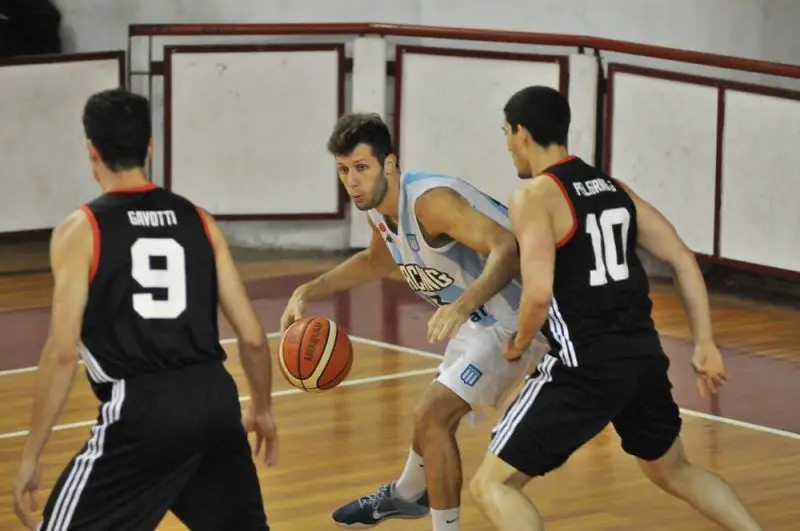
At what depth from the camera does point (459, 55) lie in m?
12.7

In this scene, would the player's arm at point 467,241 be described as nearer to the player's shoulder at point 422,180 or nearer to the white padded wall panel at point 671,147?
the player's shoulder at point 422,180

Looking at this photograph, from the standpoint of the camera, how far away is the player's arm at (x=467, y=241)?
5.76 metres

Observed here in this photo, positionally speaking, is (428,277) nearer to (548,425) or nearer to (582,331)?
(582,331)

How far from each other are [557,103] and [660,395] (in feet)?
3.29

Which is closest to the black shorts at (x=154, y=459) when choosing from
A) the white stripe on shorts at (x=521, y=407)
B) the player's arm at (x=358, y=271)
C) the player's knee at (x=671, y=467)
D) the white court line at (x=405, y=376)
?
the white stripe on shorts at (x=521, y=407)

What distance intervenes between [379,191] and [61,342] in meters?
2.02

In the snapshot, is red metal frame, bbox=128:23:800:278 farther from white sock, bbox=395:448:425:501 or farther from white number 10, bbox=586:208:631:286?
white number 10, bbox=586:208:631:286

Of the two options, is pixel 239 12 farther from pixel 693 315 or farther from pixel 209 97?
pixel 693 315

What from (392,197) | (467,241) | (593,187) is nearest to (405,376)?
(392,197)

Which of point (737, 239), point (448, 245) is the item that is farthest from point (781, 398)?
point (448, 245)

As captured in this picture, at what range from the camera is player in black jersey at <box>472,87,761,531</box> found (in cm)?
560

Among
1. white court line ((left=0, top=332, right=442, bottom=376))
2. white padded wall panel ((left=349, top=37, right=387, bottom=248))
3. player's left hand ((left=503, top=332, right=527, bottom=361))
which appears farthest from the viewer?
white padded wall panel ((left=349, top=37, right=387, bottom=248))

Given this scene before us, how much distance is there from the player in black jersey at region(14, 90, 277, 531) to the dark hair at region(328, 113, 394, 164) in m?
1.55

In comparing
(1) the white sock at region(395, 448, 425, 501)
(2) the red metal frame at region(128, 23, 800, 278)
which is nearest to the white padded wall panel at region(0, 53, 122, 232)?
(2) the red metal frame at region(128, 23, 800, 278)
